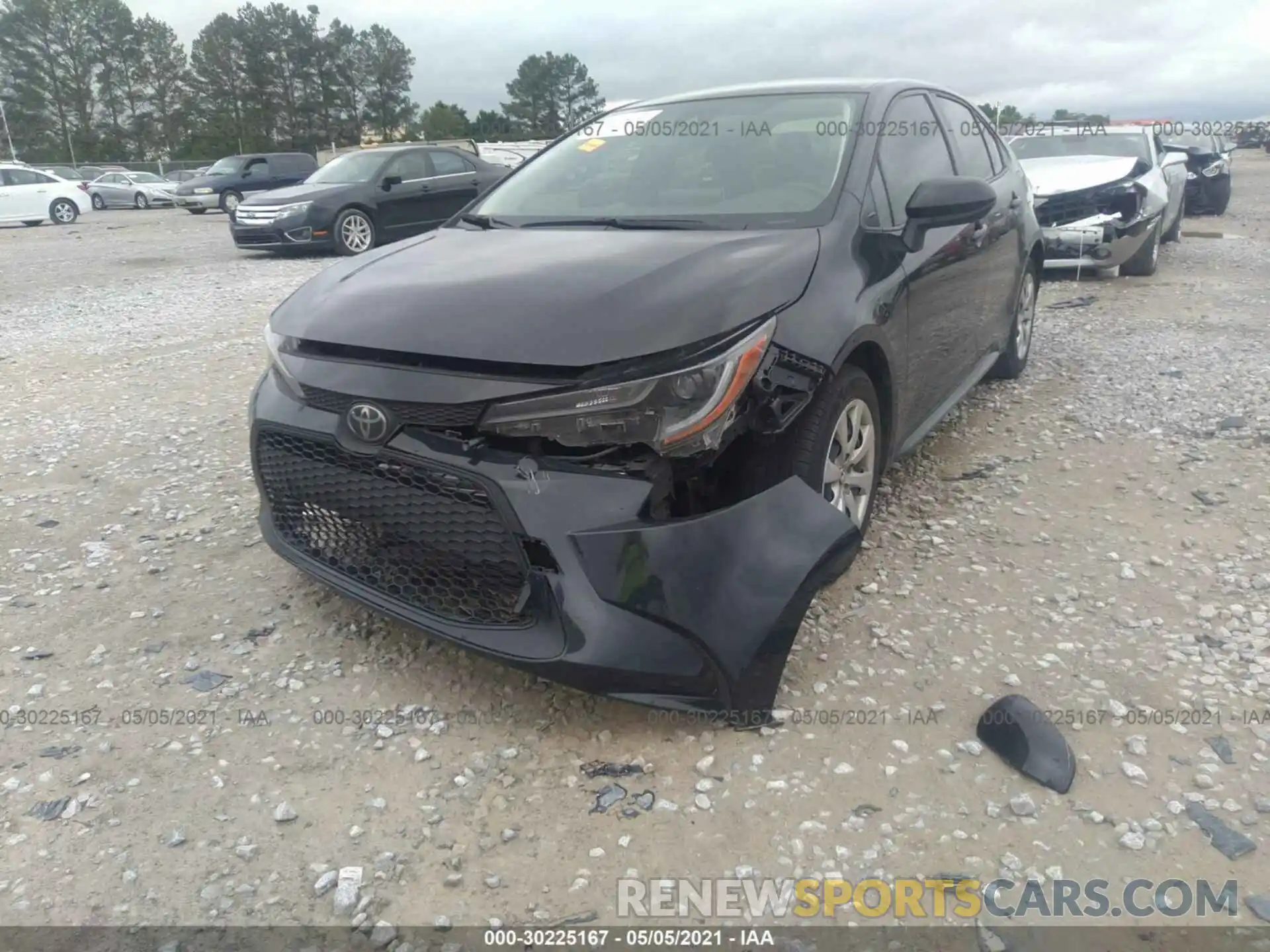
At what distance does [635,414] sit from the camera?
218 centimetres

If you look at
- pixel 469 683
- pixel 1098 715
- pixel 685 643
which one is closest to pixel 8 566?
pixel 469 683

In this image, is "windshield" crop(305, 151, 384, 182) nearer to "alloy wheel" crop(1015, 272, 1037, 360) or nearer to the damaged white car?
the damaged white car

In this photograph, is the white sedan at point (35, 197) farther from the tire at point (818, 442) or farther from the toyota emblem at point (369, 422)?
the tire at point (818, 442)

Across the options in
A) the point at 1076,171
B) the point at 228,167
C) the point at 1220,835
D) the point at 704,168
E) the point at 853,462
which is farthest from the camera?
the point at 228,167

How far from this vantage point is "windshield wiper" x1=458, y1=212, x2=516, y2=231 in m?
3.42

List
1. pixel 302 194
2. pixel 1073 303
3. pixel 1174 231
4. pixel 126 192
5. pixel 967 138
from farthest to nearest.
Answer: pixel 126 192, pixel 302 194, pixel 1174 231, pixel 1073 303, pixel 967 138

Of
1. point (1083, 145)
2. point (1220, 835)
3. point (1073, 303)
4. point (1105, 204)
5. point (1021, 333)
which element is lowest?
point (1220, 835)

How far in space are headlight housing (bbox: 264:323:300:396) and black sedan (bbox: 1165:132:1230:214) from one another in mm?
15307

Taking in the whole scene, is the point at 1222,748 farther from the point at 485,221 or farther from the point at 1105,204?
the point at 1105,204

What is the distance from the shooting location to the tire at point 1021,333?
16.9 ft

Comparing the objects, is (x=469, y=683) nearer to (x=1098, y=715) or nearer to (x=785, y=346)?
(x=785, y=346)

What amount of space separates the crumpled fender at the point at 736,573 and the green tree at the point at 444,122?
236 ft

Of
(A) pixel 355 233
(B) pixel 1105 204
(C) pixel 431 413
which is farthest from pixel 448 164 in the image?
(C) pixel 431 413

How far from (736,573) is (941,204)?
169 cm
